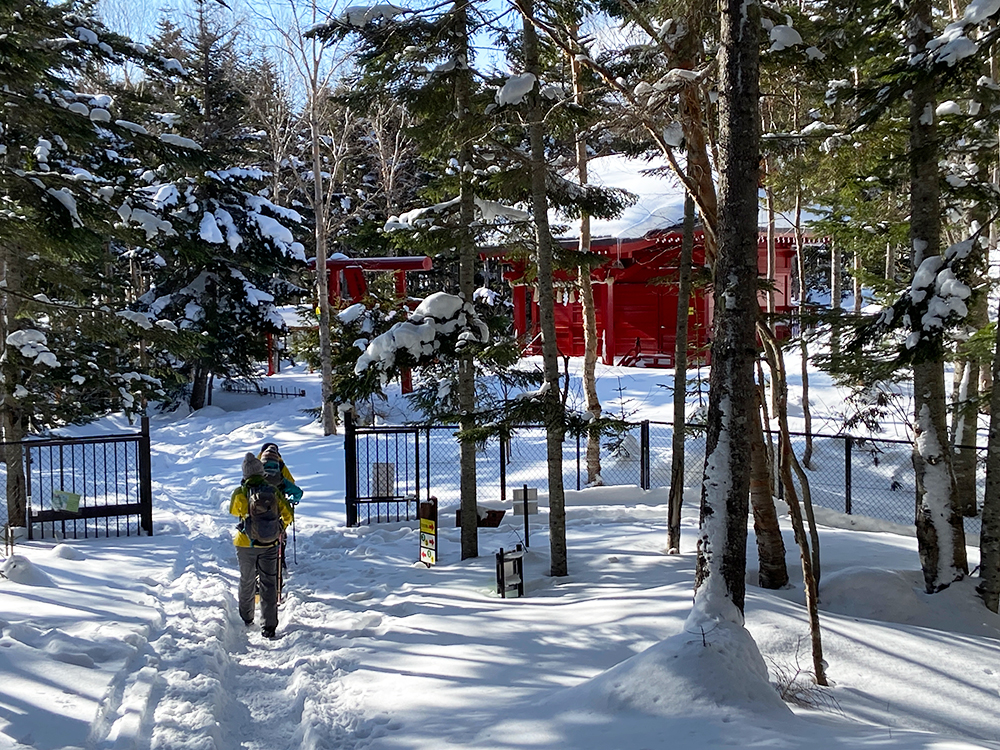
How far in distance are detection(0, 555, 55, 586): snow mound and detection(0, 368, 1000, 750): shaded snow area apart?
0.02m

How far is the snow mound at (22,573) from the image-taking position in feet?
26.5

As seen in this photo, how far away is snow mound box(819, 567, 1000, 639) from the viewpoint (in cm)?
775

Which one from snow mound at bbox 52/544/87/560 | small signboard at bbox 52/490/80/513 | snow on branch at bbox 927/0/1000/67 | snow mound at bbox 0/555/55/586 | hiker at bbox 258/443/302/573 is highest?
snow on branch at bbox 927/0/1000/67

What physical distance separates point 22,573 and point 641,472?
10168 mm

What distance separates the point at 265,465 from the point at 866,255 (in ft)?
39.8

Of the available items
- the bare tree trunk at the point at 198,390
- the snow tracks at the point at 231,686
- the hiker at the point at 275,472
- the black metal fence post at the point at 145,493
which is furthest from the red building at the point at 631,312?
the snow tracks at the point at 231,686

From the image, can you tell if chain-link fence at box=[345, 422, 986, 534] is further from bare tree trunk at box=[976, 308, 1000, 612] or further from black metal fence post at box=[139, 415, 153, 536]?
bare tree trunk at box=[976, 308, 1000, 612]

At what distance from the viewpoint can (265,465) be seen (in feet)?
26.1

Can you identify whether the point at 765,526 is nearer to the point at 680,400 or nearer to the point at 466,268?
the point at 680,400

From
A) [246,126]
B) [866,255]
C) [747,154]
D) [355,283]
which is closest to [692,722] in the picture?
[747,154]

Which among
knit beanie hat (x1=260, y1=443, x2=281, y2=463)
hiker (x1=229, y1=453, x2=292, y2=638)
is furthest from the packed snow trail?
knit beanie hat (x1=260, y1=443, x2=281, y2=463)

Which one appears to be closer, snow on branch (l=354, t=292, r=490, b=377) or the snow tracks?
the snow tracks

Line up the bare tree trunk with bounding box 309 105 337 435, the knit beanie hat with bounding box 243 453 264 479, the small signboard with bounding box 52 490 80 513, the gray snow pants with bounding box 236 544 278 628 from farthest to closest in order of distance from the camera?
the bare tree trunk with bounding box 309 105 337 435 < the small signboard with bounding box 52 490 80 513 < the knit beanie hat with bounding box 243 453 264 479 < the gray snow pants with bounding box 236 544 278 628

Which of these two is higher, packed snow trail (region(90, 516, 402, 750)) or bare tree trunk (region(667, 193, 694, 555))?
bare tree trunk (region(667, 193, 694, 555))
